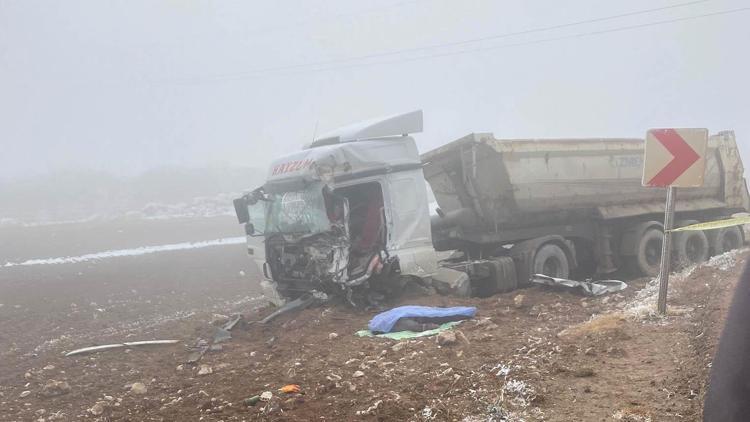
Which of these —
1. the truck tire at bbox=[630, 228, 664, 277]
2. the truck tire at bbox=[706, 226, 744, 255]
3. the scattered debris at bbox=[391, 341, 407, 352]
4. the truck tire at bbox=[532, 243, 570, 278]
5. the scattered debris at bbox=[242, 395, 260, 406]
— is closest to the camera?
the scattered debris at bbox=[242, 395, 260, 406]

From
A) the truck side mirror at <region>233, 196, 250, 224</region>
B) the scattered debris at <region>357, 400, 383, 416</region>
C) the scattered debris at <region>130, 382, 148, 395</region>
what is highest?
the truck side mirror at <region>233, 196, 250, 224</region>

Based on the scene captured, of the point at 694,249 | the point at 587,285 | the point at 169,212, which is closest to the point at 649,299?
the point at 587,285

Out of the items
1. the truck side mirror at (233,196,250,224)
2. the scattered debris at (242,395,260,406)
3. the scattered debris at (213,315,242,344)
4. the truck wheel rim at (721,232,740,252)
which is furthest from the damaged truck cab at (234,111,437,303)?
the truck wheel rim at (721,232,740,252)

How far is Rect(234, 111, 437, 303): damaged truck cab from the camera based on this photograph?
25.4ft

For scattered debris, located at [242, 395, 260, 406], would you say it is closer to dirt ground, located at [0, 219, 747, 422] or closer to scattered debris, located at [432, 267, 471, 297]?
dirt ground, located at [0, 219, 747, 422]

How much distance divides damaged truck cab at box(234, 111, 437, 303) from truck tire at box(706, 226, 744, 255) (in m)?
6.57

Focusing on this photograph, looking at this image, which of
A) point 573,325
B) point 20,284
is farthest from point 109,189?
point 573,325

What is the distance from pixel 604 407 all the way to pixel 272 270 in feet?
19.7

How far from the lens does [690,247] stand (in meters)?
11.0

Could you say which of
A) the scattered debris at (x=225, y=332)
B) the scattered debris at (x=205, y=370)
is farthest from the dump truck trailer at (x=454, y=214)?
the scattered debris at (x=205, y=370)

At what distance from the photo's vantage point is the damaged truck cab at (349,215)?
25.4 feet

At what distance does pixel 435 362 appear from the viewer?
497 cm

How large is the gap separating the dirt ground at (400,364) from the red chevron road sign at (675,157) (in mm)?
1171

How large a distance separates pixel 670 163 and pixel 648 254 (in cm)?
574
